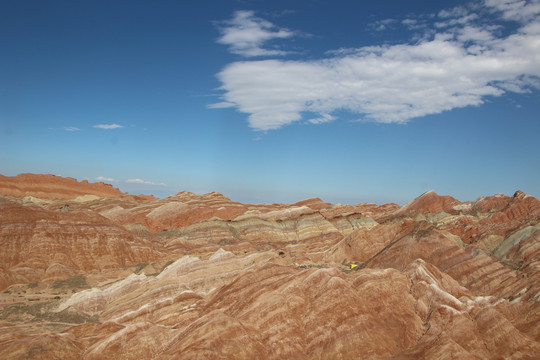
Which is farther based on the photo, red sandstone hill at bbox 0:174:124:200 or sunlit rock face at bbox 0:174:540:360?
red sandstone hill at bbox 0:174:124:200

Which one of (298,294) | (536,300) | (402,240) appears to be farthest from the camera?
(402,240)

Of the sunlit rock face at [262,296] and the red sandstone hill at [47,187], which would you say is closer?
the sunlit rock face at [262,296]

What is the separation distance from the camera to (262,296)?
1916cm

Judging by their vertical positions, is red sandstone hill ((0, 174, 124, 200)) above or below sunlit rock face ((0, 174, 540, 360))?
above

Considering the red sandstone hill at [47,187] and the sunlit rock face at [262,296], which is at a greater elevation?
the red sandstone hill at [47,187]

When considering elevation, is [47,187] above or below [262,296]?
above

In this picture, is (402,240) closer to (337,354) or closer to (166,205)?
(337,354)

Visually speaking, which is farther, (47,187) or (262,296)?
(47,187)

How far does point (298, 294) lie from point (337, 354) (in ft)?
11.3

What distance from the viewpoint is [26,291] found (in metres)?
33.5

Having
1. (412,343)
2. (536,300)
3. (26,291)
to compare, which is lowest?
(26,291)

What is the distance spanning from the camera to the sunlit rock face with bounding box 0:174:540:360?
16.6m

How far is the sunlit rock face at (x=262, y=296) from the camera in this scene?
16.6m

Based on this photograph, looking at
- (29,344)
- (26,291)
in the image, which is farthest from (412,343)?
(26,291)
